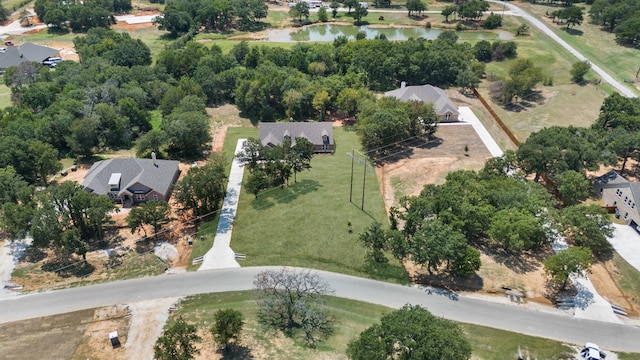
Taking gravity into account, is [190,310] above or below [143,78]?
below

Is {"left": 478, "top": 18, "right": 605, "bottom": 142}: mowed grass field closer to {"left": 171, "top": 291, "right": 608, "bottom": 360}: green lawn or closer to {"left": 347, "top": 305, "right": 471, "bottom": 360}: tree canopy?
{"left": 171, "top": 291, "right": 608, "bottom": 360}: green lawn

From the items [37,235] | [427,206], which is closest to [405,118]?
[427,206]

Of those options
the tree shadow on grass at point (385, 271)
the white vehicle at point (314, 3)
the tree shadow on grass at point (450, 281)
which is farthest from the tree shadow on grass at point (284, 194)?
the white vehicle at point (314, 3)

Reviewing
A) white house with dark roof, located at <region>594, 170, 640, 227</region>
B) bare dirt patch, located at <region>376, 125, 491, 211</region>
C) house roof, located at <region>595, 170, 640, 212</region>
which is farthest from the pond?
white house with dark roof, located at <region>594, 170, 640, 227</region>

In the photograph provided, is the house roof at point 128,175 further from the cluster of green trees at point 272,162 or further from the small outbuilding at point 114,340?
the small outbuilding at point 114,340

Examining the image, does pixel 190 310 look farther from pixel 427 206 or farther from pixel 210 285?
pixel 427 206

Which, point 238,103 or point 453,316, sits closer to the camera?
point 453,316

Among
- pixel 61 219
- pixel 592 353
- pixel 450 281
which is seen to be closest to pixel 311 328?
pixel 450 281
